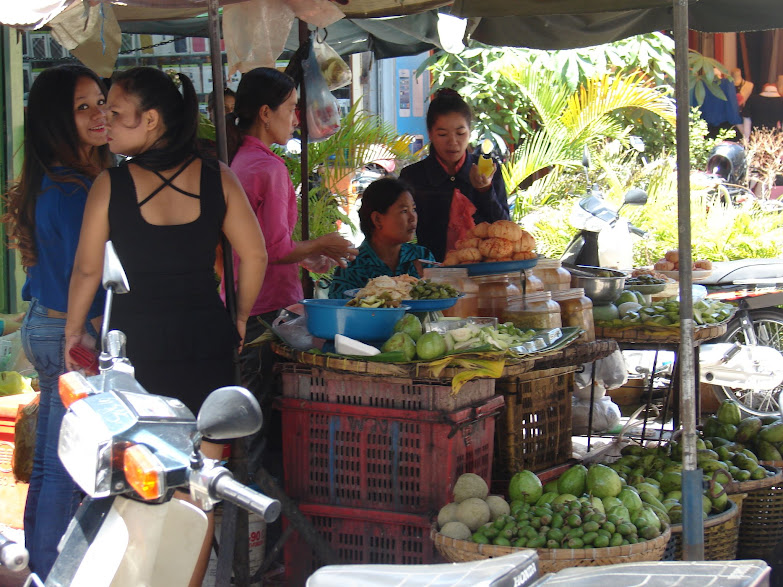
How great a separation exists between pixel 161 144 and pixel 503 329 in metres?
1.47

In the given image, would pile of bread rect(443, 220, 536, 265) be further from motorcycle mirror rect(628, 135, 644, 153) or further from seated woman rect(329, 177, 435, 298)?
motorcycle mirror rect(628, 135, 644, 153)

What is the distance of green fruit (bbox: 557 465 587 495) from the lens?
3.29 meters

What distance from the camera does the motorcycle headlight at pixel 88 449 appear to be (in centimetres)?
154

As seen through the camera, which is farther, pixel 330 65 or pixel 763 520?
pixel 330 65

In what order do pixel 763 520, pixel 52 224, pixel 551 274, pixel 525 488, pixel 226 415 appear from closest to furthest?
pixel 226 415 → pixel 52 224 → pixel 525 488 → pixel 763 520 → pixel 551 274

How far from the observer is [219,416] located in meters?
1.54

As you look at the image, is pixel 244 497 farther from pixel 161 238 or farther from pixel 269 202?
pixel 269 202

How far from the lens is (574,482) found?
10.8 feet

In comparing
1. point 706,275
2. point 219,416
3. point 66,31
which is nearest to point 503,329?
point 219,416

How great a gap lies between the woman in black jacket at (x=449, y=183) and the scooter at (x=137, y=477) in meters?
3.11

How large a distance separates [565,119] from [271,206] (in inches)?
268

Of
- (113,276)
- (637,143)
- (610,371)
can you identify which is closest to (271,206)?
(113,276)

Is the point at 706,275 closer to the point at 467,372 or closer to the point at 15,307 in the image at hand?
the point at 467,372

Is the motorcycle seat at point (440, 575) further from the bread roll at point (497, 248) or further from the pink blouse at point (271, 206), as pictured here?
the bread roll at point (497, 248)
